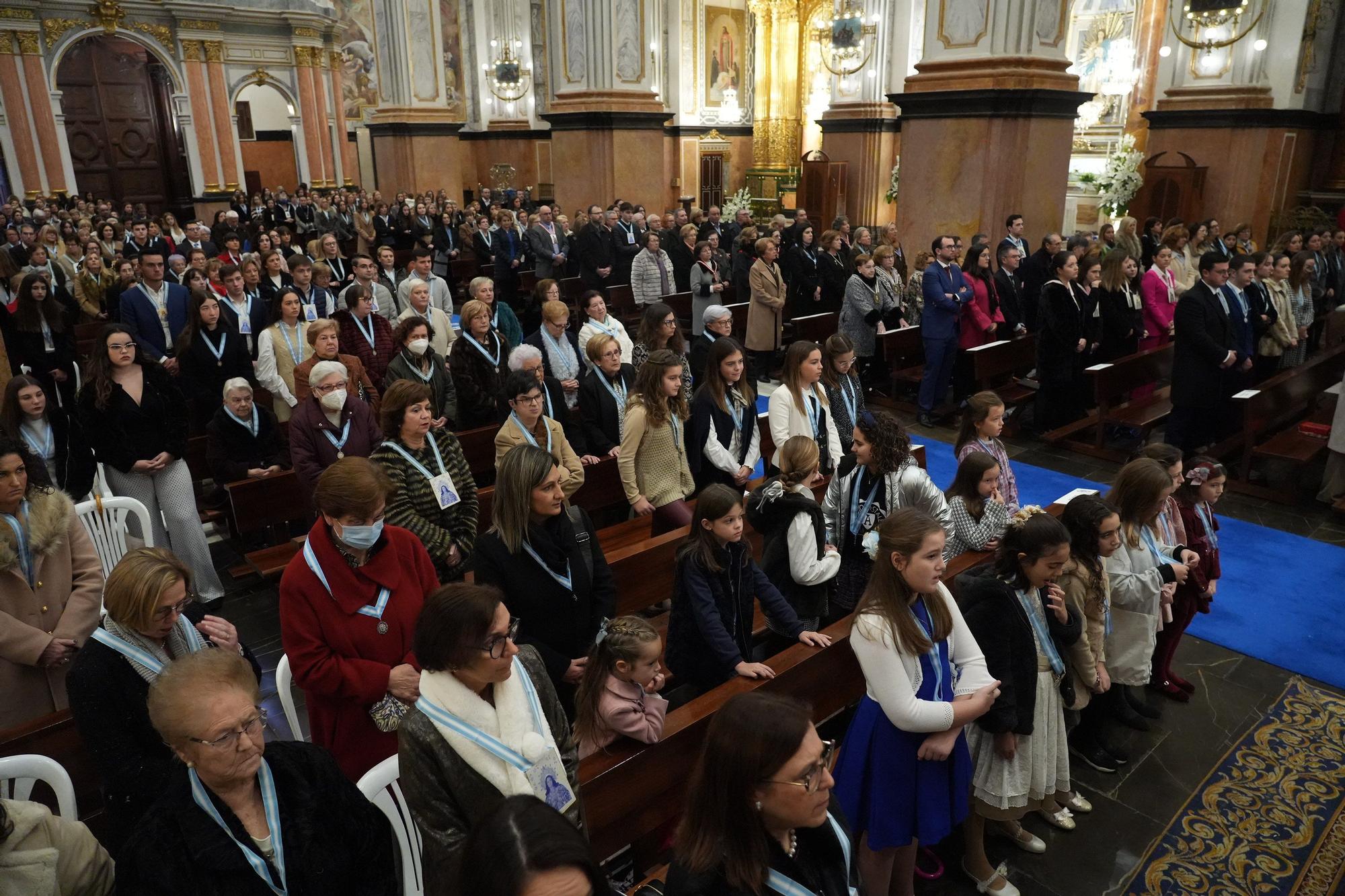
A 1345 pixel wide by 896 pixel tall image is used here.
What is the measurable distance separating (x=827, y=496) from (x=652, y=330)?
255 centimetres

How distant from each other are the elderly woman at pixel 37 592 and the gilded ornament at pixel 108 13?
2551 cm

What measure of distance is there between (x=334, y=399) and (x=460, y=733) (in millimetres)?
2965

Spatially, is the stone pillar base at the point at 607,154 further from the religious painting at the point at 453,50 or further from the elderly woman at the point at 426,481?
the religious painting at the point at 453,50

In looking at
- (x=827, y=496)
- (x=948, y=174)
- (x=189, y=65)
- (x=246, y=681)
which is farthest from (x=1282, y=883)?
(x=189, y=65)

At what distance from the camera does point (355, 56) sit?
29891 millimetres

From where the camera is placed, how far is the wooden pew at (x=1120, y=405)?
7922mm

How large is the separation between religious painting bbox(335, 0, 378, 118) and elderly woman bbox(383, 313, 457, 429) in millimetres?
26287

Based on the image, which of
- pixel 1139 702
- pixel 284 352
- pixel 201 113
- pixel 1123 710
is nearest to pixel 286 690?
pixel 1123 710

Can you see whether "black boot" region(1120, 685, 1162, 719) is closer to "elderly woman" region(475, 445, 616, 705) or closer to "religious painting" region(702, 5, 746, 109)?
"elderly woman" region(475, 445, 616, 705)

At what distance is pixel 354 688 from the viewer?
2984 mm

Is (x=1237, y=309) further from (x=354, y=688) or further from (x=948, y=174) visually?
(x=354, y=688)

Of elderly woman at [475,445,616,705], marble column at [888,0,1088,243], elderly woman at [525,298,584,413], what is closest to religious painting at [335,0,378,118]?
marble column at [888,0,1088,243]

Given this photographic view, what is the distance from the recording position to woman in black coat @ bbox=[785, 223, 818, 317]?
10.7 m

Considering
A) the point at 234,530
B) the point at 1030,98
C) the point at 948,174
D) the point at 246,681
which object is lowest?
the point at 234,530
